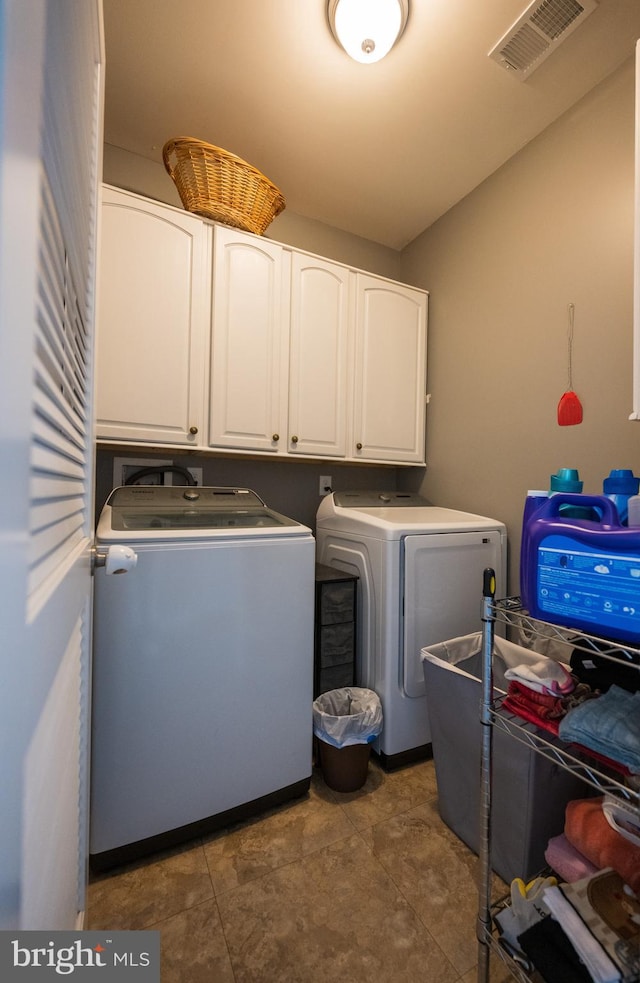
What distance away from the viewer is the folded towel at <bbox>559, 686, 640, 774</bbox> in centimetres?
79

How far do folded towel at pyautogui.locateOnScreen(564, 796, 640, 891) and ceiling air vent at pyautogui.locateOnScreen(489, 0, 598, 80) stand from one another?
244 centimetres

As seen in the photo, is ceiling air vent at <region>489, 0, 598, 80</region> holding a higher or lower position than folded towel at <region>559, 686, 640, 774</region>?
higher

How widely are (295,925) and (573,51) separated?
3.04 metres

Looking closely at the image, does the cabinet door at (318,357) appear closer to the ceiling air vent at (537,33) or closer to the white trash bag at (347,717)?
the ceiling air vent at (537,33)

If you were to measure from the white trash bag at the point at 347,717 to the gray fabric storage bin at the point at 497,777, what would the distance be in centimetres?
26

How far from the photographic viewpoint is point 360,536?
1.85 metres

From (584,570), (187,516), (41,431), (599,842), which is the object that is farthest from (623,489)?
(187,516)

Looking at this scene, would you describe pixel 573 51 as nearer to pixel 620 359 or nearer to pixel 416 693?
pixel 620 359

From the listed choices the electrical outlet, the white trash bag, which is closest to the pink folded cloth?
the white trash bag

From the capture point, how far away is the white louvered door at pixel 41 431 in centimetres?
27

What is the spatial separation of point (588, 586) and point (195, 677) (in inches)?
45.5

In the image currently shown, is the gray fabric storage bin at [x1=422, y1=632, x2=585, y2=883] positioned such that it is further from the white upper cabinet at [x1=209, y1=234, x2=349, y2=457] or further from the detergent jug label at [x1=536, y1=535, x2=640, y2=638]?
the white upper cabinet at [x1=209, y1=234, x2=349, y2=457]

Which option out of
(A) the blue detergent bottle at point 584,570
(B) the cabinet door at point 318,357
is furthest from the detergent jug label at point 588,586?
(B) the cabinet door at point 318,357

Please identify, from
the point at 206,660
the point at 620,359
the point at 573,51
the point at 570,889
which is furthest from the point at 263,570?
the point at 573,51
